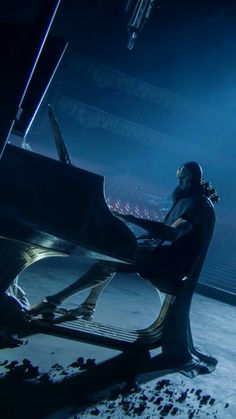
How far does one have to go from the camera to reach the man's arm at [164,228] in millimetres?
2744

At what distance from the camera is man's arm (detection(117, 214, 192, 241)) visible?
274cm

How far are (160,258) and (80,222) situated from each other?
105 cm

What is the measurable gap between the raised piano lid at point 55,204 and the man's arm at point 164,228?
44cm

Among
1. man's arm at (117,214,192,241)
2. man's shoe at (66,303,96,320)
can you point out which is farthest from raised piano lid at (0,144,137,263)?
man's shoe at (66,303,96,320)

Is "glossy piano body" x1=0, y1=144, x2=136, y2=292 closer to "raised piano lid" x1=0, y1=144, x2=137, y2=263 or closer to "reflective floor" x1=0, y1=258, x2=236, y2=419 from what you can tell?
"raised piano lid" x1=0, y1=144, x2=137, y2=263

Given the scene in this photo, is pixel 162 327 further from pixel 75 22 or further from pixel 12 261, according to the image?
pixel 75 22

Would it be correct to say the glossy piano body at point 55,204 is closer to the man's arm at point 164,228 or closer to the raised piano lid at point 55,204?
the raised piano lid at point 55,204

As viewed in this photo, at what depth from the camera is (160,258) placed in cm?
301

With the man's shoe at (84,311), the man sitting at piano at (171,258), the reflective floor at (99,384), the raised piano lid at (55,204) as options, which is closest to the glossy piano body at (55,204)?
the raised piano lid at (55,204)

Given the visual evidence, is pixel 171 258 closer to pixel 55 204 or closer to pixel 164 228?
pixel 164 228

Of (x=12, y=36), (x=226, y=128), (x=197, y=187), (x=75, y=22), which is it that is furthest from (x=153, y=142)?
(x=12, y=36)

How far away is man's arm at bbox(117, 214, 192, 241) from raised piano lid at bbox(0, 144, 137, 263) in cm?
44

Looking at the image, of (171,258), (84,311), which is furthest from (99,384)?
(171,258)

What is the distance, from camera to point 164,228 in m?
2.86
